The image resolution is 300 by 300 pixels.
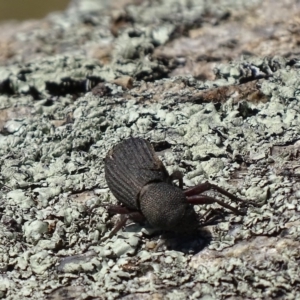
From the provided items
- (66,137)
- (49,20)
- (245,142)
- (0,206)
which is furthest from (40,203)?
(49,20)

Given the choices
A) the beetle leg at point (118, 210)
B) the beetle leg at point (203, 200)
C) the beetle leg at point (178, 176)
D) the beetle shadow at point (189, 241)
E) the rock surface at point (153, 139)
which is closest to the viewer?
the rock surface at point (153, 139)

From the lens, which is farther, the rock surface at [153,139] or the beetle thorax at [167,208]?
the beetle thorax at [167,208]

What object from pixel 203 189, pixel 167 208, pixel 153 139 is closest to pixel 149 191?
pixel 167 208

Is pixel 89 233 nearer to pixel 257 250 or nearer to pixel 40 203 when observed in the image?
pixel 40 203

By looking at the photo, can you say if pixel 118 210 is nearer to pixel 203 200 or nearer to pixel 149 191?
pixel 149 191

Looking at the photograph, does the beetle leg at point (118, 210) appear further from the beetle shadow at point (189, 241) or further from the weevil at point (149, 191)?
the beetle shadow at point (189, 241)

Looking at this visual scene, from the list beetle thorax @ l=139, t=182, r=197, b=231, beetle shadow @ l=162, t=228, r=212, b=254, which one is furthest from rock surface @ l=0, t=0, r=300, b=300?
beetle thorax @ l=139, t=182, r=197, b=231

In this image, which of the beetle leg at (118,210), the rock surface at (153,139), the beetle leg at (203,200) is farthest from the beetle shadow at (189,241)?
the beetle leg at (118,210)

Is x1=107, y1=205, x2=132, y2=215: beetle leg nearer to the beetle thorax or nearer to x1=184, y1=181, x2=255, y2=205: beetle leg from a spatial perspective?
the beetle thorax

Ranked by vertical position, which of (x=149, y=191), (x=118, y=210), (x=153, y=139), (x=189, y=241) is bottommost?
(x=189, y=241)
